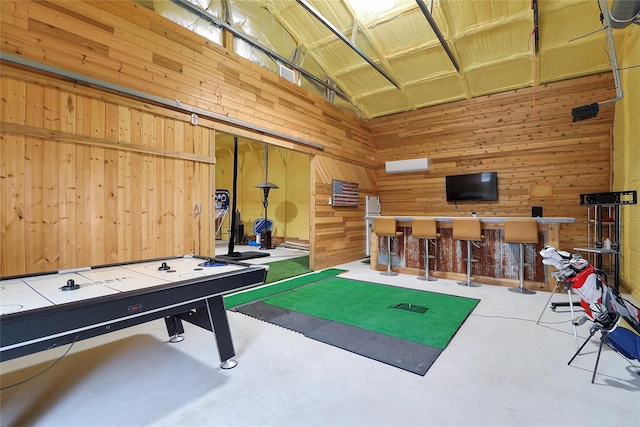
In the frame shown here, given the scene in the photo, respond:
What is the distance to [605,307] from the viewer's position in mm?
2205

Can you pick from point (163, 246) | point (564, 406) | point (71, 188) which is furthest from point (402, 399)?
point (71, 188)

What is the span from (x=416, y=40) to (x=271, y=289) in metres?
5.51

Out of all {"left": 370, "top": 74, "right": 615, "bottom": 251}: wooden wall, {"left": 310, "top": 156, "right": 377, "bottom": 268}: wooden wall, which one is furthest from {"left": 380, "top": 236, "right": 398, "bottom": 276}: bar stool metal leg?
{"left": 370, "top": 74, "right": 615, "bottom": 251}: wooden wall

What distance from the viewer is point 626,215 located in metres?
4.80

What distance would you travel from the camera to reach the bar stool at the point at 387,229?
18.4 ft

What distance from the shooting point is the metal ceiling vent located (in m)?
5.72

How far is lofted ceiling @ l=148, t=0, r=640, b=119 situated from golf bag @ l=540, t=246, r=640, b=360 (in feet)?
13.5

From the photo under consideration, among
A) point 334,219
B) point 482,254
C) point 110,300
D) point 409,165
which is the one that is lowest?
point 482,254

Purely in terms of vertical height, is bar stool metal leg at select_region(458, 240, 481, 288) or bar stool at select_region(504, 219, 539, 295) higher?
bar stool at select_region(504, 219, 539, 295)

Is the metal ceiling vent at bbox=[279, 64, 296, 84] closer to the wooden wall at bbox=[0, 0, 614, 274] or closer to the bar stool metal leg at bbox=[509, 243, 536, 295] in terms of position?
the wooden wall at bbox=[0, 0, 614, 274]

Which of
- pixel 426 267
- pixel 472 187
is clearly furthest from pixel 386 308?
pixel 472 187

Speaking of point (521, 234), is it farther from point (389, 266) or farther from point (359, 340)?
point (359, 340)

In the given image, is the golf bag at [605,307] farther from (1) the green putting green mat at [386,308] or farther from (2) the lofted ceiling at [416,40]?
(2) the lofted ceiling at [416,40]

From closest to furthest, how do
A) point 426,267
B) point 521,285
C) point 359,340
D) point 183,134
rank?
point 359,340 < point 183,134 < point 521,285 < point 426,267
